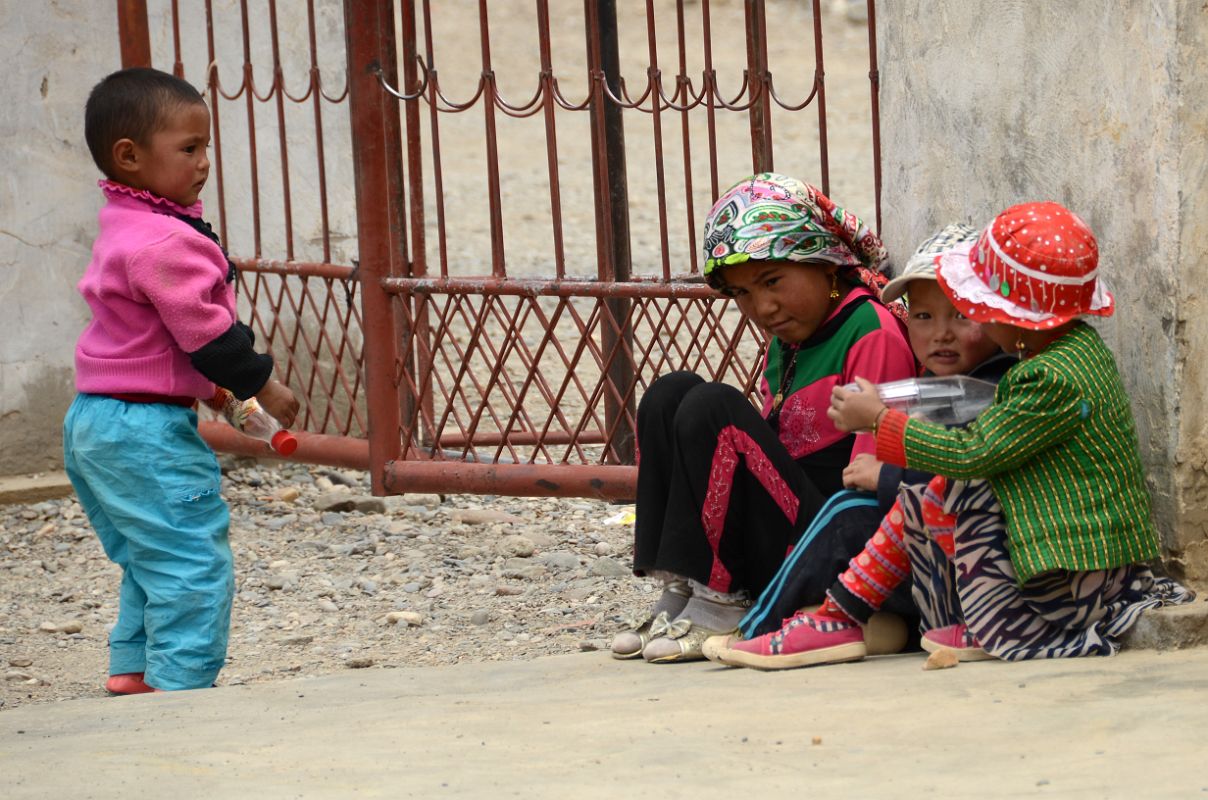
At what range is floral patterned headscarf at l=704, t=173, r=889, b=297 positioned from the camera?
3314mm

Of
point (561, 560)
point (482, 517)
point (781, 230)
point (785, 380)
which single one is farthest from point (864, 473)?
point (482, 517)

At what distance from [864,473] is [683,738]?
790 mm

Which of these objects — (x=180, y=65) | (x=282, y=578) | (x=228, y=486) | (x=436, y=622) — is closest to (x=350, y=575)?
(x=282, y=578)

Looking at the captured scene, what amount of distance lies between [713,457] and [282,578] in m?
2.27

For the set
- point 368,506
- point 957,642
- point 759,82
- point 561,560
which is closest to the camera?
point 957,642

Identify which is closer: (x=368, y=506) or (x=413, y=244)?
(x=413, y=244)

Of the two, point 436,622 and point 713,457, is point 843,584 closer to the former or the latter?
point 713,457

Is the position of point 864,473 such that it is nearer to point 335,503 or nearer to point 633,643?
point 633,643

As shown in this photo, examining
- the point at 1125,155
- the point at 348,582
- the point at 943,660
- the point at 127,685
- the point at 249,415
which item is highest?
the point at 1125,155

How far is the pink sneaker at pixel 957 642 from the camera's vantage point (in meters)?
2.93

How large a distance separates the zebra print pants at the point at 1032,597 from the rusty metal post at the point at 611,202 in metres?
2.01

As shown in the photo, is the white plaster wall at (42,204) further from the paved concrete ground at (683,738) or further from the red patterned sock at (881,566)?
the red patterned sock at (881,566)

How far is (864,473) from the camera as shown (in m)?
3.17

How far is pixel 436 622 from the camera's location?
4605mm
